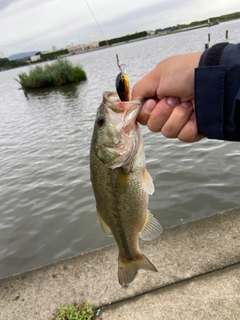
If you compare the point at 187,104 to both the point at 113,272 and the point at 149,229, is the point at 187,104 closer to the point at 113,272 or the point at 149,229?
the point at 149,229

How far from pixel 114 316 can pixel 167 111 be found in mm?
2223

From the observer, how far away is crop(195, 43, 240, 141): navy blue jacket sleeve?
2.01 m

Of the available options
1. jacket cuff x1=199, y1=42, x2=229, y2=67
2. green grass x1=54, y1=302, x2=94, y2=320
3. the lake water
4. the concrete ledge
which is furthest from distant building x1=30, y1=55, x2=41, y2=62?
jacket cuff x1=199, y1=42, x2=229, y2=67

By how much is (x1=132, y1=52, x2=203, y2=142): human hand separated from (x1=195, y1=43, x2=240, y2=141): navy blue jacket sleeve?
0.11 meters

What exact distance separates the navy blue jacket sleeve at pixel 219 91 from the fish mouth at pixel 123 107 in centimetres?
43

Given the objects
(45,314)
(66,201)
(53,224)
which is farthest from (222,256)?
(66,201)

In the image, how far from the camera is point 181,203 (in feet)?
23.2

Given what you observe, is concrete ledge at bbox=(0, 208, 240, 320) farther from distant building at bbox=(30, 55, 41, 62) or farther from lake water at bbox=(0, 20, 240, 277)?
distant building at bbox=(30, 55, 41, 62)

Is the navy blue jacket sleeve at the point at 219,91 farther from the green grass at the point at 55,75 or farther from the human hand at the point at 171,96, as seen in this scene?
the green grass at the point at 55,75

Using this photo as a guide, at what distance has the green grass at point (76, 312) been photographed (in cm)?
328

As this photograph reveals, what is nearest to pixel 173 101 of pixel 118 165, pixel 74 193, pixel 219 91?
pixel 219 91

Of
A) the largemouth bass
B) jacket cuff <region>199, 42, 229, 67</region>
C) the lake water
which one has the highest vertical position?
jacket cuff <region>199, 42, 229, 67</region>

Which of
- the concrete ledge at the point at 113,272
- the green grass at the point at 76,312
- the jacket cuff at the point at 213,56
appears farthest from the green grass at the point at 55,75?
the jacket cuff at the point at 213,56

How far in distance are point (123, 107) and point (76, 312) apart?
2.33 m
